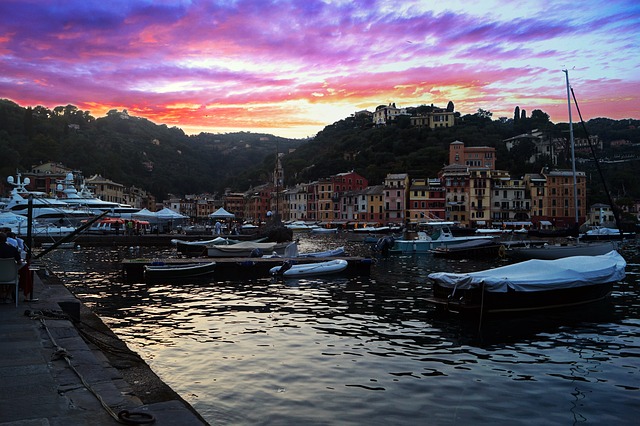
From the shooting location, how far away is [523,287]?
17.8 meters

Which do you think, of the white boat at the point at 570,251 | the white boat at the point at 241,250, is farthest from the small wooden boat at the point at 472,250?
the white boat at the point at 241,250

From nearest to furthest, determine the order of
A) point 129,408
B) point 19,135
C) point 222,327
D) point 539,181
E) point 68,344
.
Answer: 1. point 129,408
2. point 68,344
3. point 222,327
4. point 539,181
5. point 19,135

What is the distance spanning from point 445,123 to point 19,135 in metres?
124

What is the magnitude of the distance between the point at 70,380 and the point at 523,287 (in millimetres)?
14532

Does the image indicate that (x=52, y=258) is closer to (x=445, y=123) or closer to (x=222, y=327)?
(x=222, y=327)

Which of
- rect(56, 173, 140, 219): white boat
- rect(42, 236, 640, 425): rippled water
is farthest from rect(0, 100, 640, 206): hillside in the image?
rect(42, 236, 640, 425): rippled water

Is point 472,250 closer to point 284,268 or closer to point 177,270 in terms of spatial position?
point 284,268

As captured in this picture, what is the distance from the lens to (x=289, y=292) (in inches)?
968

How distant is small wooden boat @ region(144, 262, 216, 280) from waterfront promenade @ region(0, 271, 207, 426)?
1561 centimetres

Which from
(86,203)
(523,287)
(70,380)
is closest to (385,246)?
(86,203)

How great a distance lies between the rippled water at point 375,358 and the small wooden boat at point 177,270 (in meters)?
4.39

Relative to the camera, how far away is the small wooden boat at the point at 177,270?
28156mm

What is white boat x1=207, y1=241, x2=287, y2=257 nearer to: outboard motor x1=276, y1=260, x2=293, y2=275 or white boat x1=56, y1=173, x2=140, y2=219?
outboard motor x1=276, y1=260, x2=293, y2=275

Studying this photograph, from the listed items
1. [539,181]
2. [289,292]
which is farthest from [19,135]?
[289,292]
